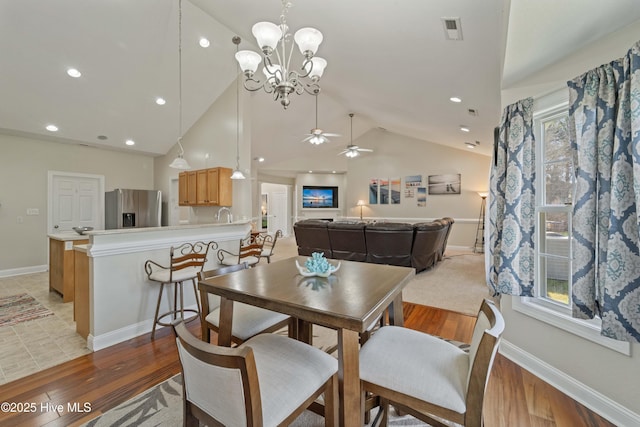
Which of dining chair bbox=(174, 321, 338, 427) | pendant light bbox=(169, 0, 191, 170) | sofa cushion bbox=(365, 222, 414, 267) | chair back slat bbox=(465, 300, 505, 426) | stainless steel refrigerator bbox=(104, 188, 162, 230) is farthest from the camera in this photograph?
stainless steel refrigerator bbox=(104, 188, 162, 230)

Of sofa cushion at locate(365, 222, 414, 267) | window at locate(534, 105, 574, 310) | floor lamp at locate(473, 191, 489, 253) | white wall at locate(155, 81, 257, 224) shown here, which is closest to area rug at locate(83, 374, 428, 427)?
window at locate(534, 105, 574, 310)

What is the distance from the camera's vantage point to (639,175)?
1.35 meters

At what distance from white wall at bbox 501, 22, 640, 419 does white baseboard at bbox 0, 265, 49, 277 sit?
765 centimetres

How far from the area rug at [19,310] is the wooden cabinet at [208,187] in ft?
8.81

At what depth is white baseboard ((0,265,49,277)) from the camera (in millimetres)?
4942

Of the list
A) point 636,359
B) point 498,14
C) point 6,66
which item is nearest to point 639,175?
point 636,359

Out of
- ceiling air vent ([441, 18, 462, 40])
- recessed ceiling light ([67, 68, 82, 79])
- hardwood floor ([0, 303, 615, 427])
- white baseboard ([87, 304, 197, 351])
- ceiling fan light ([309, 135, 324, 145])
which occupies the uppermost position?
recessed ceiling light ([67, 68, 82, 79])

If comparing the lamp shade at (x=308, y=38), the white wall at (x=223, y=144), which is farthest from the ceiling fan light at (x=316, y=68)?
the white wall at (x=223, y=144)

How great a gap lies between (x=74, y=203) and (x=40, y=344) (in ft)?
14.7

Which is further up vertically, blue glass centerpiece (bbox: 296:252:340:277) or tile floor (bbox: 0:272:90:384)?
blue glass centerpiece (bbox: 296:252:340:277)

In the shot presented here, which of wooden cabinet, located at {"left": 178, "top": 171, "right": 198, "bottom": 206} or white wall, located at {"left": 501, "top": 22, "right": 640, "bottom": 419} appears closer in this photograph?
white wall, located at {"left": 501, "top": 22, "right": 640, "bottom": 419}

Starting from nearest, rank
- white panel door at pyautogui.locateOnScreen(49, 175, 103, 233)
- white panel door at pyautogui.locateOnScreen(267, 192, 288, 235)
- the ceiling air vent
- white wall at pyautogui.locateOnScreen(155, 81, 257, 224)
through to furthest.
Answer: the ceiling air vent
white wall at pyautogui.locateOnScreen(155, 81, 257, 224)
white panel door at pyautogui.locateOnScreen(49, 175, 103, 233)
white panel door at pyautogui.locateOnScreen(267, 192, 288, 235)

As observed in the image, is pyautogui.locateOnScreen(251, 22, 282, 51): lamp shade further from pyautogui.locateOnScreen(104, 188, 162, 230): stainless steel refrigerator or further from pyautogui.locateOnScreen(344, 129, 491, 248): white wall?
pyautogui.locateOnScreen(344, 129, 491, 248): white wall

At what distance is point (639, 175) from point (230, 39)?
511cm
